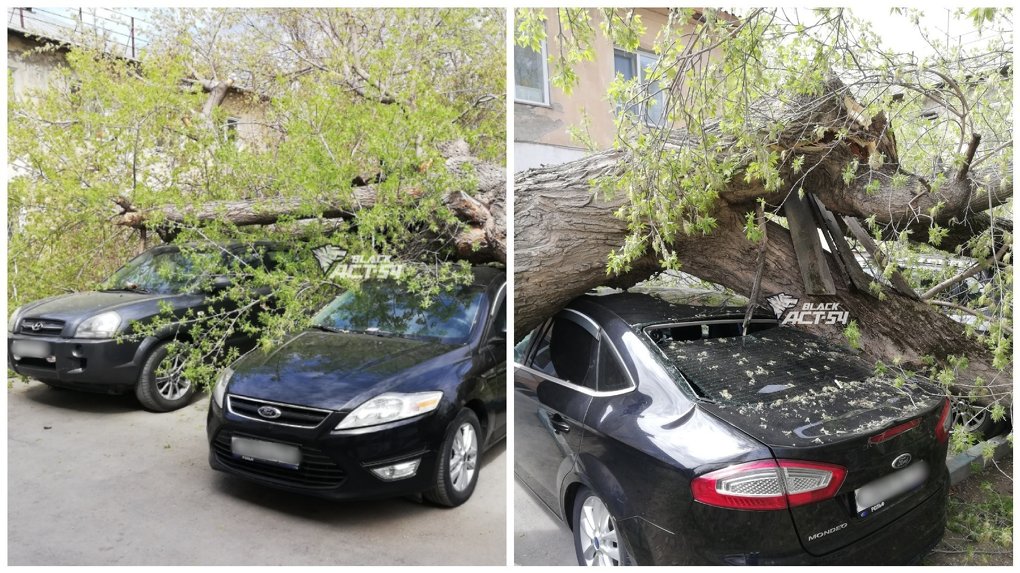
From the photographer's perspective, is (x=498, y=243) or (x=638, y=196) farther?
(x=498, y=243)

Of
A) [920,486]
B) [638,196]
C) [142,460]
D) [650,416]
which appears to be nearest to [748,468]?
[650,416]

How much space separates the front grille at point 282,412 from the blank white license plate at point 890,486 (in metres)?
1.90

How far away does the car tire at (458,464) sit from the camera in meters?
2.58

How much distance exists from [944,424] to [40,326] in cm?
378

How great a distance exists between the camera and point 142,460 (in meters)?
2.85

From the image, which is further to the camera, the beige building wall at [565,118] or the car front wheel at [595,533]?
the beige building wall at [565,118]

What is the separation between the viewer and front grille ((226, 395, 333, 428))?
2486 mm

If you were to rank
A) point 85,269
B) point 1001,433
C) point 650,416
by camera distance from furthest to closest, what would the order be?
point 85,269, point 1001,433, point 650,416

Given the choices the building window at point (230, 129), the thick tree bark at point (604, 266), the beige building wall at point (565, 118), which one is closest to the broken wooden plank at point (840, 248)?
the thick tree bark at point (604, 266)

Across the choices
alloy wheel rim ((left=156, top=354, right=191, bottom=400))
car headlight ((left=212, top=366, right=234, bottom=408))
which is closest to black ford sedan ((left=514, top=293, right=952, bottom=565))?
car headlight ((left=212, top=366, right=234, bottom=408))

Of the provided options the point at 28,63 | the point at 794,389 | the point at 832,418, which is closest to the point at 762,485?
the point at 832,418

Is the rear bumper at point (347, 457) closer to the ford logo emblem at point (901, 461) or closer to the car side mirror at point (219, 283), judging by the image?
the car side mirror at point (219, 283)
